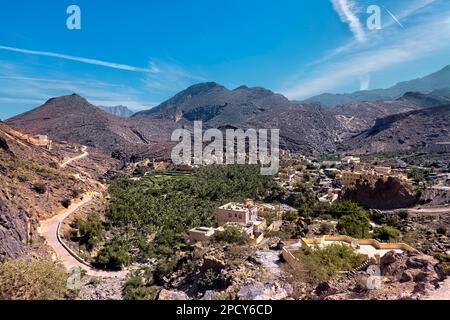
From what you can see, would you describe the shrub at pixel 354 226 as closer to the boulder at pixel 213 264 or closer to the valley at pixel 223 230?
the valley at pixel 223 230

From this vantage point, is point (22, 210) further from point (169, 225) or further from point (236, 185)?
point (236, 185)

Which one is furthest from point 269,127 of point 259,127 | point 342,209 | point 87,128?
point 342,209

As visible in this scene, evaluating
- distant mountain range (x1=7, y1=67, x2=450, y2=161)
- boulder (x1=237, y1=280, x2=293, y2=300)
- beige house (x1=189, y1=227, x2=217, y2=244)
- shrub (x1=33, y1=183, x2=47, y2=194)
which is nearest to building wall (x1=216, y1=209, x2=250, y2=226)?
beige house (x1=189, y1=227, x2=217, y2=244)

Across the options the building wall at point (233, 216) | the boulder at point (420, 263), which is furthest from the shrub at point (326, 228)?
the boulder at point (420, 263)

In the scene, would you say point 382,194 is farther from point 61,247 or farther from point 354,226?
point 61,247

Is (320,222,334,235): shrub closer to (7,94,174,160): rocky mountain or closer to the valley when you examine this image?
the valley

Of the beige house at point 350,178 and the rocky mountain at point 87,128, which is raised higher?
the rocky mountain at point 87,128
